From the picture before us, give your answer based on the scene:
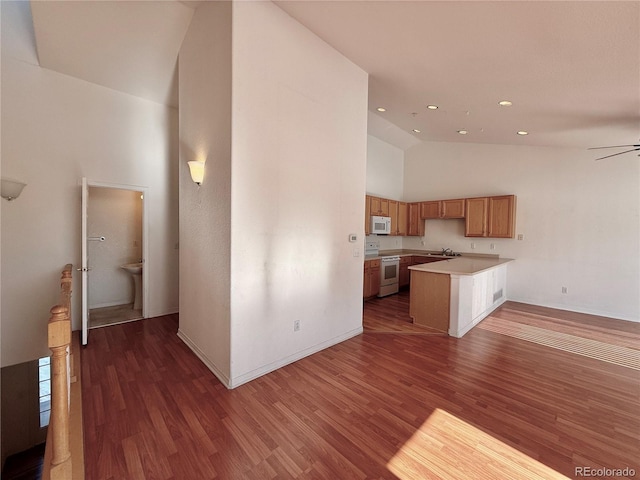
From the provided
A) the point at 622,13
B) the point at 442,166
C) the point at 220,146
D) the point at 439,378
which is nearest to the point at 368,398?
the point at 439,378

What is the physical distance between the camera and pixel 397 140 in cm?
668

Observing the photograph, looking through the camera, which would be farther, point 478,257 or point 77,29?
point 478,257

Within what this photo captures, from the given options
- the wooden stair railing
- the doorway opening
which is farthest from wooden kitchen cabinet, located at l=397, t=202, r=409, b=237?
the wooden stair railing

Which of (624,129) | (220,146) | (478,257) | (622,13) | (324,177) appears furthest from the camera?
(478,257)

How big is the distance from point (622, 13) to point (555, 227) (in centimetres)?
429

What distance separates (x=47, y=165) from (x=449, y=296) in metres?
5.50

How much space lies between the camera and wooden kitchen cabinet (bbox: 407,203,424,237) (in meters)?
6.82

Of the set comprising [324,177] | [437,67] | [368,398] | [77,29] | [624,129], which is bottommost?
[368,398]

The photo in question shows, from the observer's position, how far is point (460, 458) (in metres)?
1.72

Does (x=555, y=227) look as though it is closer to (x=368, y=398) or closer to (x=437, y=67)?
(x=437, y=67)

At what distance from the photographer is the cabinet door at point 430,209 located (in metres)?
6.41

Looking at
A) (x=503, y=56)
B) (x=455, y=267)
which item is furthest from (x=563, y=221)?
(x=503, y=56)

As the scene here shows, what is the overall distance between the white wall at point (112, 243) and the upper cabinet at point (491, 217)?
21.9 feet

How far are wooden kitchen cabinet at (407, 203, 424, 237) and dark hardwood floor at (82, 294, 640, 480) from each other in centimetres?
388
